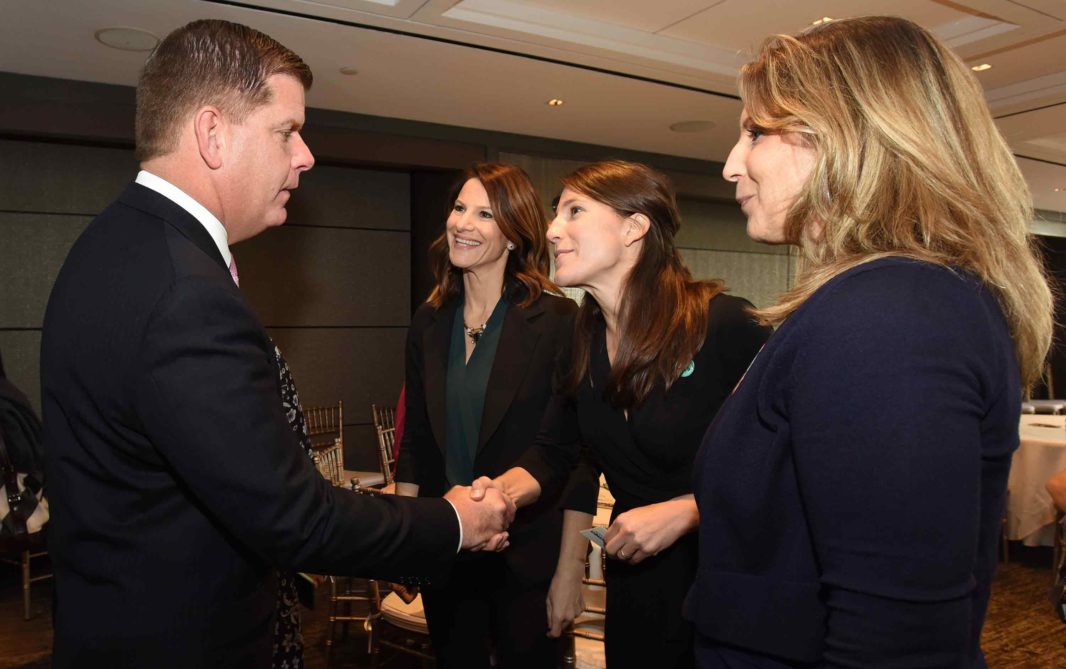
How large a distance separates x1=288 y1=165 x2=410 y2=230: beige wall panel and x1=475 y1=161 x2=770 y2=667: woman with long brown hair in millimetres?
4814

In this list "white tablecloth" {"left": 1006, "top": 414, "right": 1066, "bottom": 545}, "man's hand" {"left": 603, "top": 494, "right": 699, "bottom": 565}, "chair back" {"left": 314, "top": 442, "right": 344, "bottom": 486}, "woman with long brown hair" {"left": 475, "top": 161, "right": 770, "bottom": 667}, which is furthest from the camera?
"white tablecloth" {"left": 1006, "top": 414, "right": 1066, "bottom": 545}

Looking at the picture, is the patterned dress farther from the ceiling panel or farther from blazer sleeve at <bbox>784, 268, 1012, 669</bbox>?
the ceiling panel

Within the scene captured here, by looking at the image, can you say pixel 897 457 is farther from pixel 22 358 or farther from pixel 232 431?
pixel 22 358

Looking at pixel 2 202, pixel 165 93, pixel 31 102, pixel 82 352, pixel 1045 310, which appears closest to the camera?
pixel 1045 310

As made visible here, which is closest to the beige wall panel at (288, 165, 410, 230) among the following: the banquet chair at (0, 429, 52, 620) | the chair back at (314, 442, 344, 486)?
the chair back at (314, 442, 344, 486)

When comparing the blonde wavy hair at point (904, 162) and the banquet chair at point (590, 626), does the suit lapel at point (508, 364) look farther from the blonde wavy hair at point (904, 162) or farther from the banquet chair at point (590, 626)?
the blonde wavy hair at point (904, 162)

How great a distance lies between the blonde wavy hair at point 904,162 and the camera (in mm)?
867

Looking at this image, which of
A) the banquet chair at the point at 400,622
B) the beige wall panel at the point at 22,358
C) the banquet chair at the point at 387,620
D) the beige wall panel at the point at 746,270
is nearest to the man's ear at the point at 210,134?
the banquet chair at the point at 387,620

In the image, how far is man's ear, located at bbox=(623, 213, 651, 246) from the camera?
196cm

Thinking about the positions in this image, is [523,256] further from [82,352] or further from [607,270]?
[82,352]

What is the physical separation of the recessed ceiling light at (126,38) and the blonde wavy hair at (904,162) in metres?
4.22

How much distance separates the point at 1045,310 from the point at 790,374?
0.38 metres

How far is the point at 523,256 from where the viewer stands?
2545 millimetres

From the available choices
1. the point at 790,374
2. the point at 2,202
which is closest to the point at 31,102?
the point at 2,202
